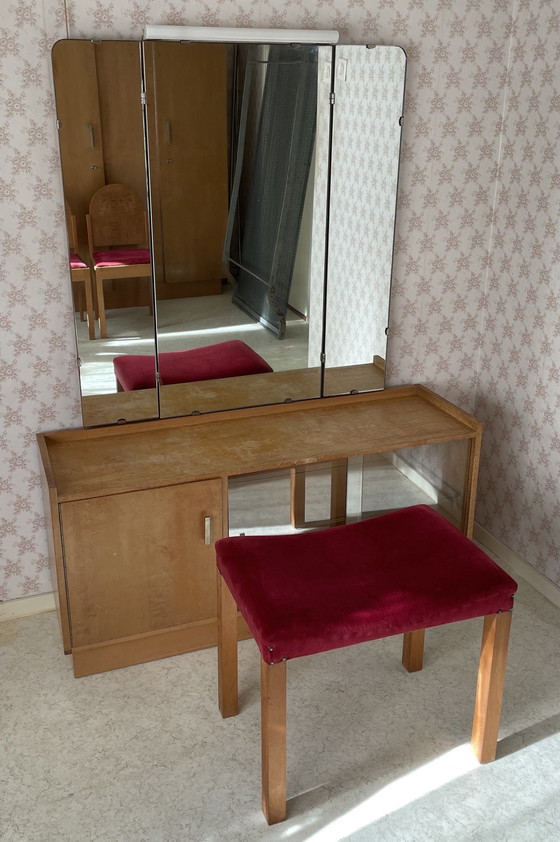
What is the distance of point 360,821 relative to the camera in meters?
2.01

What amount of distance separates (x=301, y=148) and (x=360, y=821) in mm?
1813

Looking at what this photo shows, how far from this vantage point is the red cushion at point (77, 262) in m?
2.42

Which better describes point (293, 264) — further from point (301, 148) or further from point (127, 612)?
point (127, 612)

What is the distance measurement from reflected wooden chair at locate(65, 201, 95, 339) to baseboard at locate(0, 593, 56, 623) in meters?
0.88

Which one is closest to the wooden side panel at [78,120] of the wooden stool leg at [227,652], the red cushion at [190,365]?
the red cushion at [190,365]

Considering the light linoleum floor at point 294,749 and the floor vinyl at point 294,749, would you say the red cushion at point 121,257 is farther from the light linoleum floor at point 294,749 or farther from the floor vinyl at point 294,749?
the floor vinyl at point 294,749

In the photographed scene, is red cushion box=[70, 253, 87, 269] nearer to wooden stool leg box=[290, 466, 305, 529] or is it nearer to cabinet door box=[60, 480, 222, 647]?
cabinet door box=[60, 480, 222, 647]

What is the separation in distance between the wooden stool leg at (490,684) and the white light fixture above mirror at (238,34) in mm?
1634

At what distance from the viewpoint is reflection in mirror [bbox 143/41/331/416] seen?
7.72ft

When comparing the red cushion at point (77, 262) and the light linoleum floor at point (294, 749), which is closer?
the light linoleum floor at point (294, 749)

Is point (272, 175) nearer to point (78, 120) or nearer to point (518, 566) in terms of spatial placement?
point (78, 120)

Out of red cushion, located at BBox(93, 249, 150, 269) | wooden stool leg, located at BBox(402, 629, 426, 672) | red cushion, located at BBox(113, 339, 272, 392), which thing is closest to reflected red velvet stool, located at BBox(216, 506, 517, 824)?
Result: wooden stool leg, located at BBox(402, 629, 426, 672)

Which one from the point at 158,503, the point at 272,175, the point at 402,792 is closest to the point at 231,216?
the point at 272,175

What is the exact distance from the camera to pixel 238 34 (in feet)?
7.66
